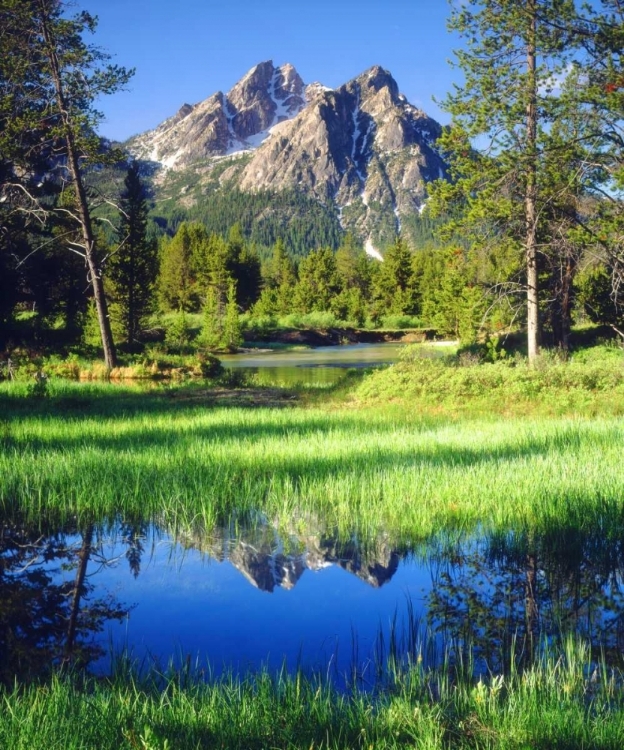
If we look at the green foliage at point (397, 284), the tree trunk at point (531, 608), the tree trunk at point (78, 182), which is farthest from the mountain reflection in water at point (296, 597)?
the green foliage at point (397, 284)

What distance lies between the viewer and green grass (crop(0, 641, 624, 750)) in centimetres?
265

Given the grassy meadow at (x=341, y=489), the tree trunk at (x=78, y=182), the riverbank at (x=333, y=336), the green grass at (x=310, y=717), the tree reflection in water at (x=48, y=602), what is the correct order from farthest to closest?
1. the riverbank at (x=333, y=336)
2. the tree trunk at (x=78, y=182)
3. the tree reflection in water at (x=48, y=602)
4. the grassy meadow at (x=341, y=489)
5. the green grass at (x=310, y=717)

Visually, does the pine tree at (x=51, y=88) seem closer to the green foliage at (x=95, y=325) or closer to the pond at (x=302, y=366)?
the pond at (x=302, y=366)

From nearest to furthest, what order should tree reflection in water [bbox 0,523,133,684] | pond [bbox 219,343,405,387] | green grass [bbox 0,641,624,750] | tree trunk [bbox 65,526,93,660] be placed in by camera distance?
green grass [bbox 0,641,624,750] → tree reflection in water [bbox 0,523,133,684] → tree trunk [bbox 65,526,93,660] → pond [bbox 219,343,405,387]

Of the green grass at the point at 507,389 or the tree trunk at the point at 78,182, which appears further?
the tree trunk at the point at 78,182

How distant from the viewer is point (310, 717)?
2.91 metres

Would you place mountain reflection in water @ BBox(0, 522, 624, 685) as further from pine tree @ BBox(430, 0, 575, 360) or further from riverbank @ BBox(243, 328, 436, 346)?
riverbank @ BBox(243, 328, 436, 346)

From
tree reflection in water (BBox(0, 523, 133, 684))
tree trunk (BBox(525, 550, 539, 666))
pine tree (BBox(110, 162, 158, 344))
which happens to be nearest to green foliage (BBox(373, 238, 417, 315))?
pine tree (BBox(110, 162, 158, 344))

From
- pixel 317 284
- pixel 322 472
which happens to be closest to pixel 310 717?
pixel 322 472

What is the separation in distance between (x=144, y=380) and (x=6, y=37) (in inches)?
443

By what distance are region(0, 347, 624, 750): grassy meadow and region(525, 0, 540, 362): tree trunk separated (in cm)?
175

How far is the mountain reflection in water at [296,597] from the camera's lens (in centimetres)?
394

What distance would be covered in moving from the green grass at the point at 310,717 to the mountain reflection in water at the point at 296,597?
1.52 feet

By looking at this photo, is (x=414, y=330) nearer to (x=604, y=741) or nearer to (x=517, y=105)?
(x=517, y=105)
